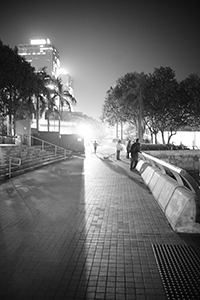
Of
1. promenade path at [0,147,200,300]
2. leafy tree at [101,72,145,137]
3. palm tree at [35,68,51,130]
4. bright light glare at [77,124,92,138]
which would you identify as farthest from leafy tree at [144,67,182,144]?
promenade path at [0,147,200,300]

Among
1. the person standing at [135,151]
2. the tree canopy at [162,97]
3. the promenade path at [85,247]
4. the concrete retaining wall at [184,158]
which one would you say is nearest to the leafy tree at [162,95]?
the tree canopy at [162,97]

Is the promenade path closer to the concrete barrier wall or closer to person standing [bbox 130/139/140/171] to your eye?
the concrete barrier wall

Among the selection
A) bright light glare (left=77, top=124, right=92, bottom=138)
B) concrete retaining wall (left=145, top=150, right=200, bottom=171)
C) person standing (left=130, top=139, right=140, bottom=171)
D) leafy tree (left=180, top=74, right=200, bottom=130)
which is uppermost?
leafy tree (left=180, top=74, right=200, bottom=130)

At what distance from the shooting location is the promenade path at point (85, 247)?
2.75m

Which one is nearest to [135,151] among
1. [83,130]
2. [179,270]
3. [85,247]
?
[85,247]

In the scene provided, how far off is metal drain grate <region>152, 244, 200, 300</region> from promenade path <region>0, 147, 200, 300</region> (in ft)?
0.07

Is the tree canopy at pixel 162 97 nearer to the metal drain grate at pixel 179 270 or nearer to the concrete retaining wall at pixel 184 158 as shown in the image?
the concrete retaining wall at pixel 184 158

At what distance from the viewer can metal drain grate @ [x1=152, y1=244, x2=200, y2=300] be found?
2682 mm

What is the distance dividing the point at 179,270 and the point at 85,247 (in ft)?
5.35

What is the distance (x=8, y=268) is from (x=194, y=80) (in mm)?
37798

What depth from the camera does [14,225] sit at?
4.84m

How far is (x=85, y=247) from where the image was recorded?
3855 millimetres

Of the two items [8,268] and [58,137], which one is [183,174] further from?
[58,137]

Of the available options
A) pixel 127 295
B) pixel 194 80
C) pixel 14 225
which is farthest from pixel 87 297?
pixel 194 80
